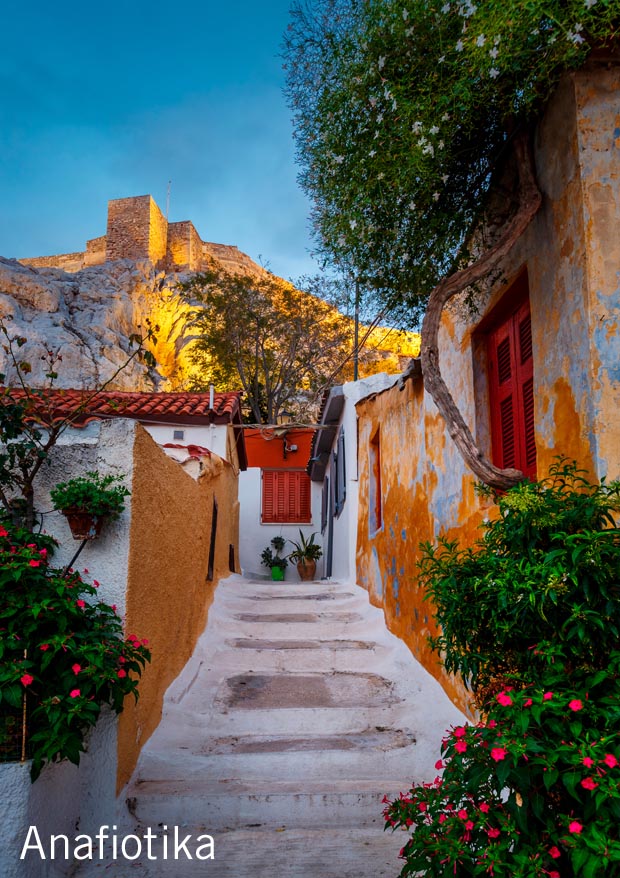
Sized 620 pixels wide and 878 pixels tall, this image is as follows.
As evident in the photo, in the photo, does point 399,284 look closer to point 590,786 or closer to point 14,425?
point 14,425

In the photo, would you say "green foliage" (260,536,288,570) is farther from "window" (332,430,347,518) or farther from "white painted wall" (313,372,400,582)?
"white painted wall" (313,372,400,582)

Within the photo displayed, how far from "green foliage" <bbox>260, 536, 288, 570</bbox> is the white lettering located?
15.5m

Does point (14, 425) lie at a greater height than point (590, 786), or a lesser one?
greater

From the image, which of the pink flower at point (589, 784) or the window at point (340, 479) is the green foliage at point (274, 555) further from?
the pink flower at point (589, 784)

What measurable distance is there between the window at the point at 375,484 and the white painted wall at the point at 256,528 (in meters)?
10.1

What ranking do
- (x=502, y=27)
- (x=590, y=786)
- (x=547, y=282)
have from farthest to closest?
(x=547, y=282) < (x=502, y=27) < (x=590, y=786)

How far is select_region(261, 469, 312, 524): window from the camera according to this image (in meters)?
19.5

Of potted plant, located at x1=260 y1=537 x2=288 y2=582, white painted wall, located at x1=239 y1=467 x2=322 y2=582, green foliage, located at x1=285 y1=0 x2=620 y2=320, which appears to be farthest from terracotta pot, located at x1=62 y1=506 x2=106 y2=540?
white painted wall, located at x1=239 y1=467 x2=322 y2=582

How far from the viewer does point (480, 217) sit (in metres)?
3.99

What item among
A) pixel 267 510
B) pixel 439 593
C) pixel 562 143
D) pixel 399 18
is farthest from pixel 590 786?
pixel 267 510

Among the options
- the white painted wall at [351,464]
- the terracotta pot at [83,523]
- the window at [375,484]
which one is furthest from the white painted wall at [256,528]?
the terracotta pot at [83,523]

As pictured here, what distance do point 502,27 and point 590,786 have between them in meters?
3.02

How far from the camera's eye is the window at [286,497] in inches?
766

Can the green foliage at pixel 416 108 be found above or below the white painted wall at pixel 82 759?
above
